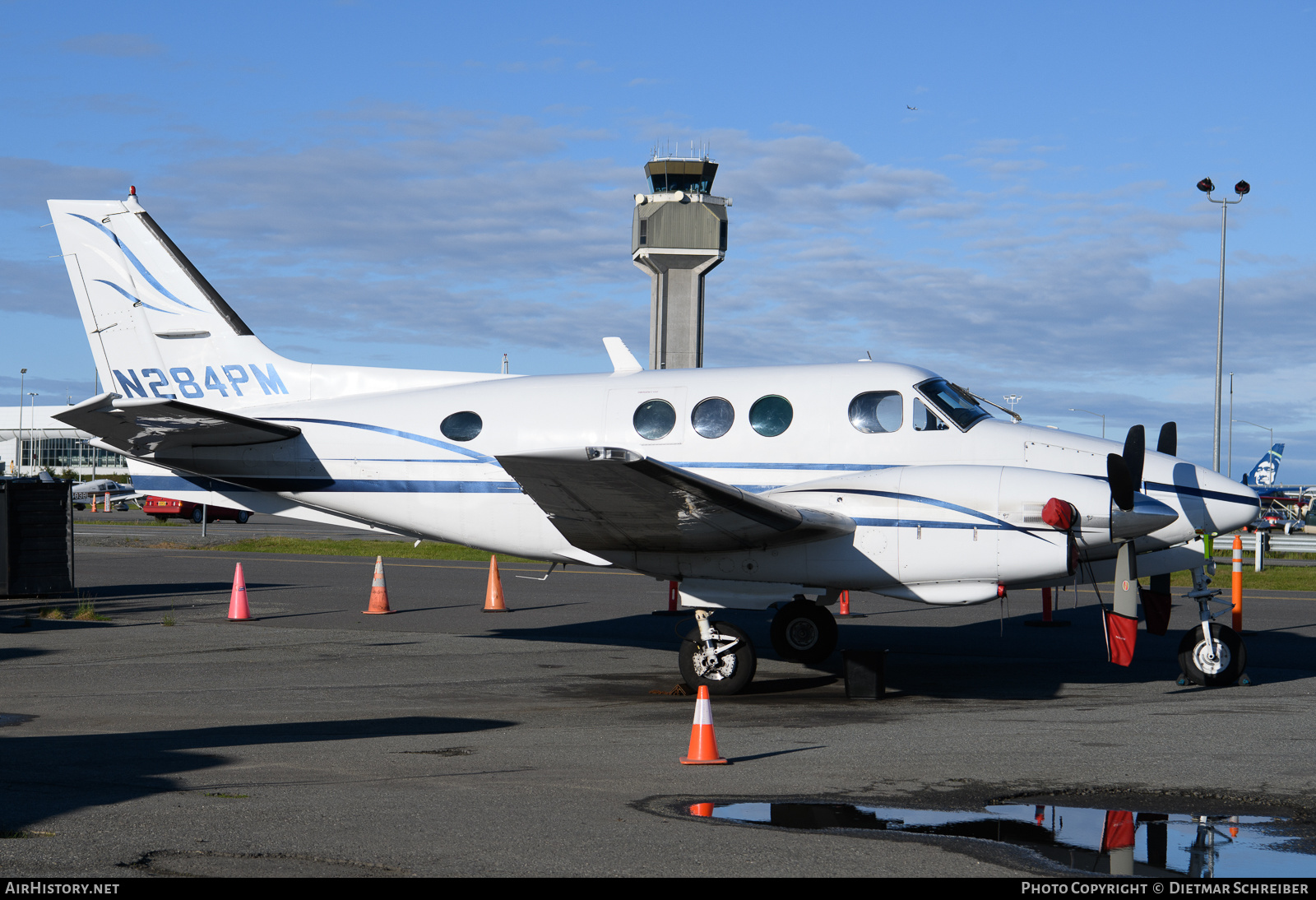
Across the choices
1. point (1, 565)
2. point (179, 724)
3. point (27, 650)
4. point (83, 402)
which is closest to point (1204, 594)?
point (179, 724)

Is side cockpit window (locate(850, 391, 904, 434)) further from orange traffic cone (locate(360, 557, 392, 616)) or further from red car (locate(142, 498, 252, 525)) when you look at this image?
red car (locate(142, 498, 252, 525))

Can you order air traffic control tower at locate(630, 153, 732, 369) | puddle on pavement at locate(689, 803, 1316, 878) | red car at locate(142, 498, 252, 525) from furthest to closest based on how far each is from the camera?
air traffic control tower at locate(630, 153, 732, 369), red car at locate(142, 498, 252, 525), puddle on pavement at locate(689, 803, 1316, 878)

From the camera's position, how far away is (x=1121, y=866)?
A: 5.40 meters

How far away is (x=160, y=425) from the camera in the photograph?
12.7 metres

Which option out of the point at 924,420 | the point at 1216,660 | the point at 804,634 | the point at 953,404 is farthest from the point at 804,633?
the point at 1216,660

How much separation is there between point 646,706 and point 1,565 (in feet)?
46.0

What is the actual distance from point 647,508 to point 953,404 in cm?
354

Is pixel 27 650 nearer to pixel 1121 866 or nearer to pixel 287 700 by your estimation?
pixel 287 700

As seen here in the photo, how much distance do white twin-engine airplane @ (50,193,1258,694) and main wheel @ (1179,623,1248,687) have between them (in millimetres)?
19

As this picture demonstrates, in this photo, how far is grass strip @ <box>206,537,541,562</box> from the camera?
32.3m

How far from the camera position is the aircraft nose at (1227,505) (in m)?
11.0

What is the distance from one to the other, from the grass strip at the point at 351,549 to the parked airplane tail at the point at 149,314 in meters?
16.5

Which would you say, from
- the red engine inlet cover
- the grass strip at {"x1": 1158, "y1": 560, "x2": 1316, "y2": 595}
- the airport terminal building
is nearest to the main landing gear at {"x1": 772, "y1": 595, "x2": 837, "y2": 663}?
the red engine inlet cover

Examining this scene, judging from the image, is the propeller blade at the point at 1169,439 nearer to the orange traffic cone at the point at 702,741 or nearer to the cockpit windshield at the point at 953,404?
the cockpit windshield at the point at 953,404
